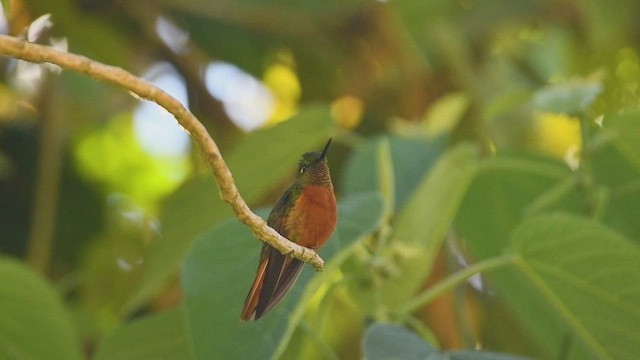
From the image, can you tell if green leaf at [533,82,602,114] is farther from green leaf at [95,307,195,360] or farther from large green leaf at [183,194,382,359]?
green leaf at [95,307,195,360]

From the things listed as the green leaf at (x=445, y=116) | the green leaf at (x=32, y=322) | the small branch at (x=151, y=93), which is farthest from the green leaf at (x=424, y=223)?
the small branch at (x=151, y=93)

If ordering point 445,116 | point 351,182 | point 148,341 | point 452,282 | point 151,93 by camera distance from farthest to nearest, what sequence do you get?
point 445,116
point 351,182
point 148,341
point 452,282
point 151,93

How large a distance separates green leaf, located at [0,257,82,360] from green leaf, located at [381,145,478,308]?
1.25 feet

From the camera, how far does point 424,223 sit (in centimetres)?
138

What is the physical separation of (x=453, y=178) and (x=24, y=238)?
3.93 ft

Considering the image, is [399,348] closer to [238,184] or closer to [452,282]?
[452,282]

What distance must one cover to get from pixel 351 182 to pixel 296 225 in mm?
836

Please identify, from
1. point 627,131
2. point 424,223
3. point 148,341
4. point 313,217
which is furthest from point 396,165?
point 313,217

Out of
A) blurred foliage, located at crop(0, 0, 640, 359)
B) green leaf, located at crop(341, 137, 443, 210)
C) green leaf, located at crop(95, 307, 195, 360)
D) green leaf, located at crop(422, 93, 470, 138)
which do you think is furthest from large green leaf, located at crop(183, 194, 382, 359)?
green leaf, located at crop(422, 93, 470, 138)

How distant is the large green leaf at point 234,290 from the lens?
985mm

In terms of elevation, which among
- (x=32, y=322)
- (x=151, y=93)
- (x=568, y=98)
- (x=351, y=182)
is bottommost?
(x=32, y=322)

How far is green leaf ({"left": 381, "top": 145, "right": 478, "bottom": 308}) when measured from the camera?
1296mm

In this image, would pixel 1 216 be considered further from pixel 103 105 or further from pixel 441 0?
pixel 441 0

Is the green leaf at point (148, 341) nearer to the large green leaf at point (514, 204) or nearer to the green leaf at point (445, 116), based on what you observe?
the large green leaf at point (514, 204)
